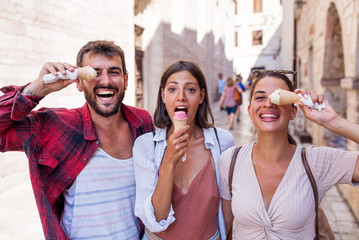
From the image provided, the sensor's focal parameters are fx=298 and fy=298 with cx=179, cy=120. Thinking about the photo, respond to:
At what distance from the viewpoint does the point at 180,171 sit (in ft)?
A: 6.44

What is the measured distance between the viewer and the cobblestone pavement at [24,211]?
3.78 meters

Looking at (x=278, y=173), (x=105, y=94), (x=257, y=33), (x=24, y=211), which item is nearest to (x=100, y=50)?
(x=105, y=94)

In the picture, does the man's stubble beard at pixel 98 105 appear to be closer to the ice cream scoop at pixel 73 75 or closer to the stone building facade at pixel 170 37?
the ice cream scoop at pixel 73 75

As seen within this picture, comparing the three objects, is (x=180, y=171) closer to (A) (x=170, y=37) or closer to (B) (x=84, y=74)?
(B) (x=84, y=74)

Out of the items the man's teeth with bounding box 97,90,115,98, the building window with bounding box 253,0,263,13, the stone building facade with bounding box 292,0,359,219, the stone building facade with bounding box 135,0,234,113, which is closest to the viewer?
the man's teeth with bounding box 97,90,115,98

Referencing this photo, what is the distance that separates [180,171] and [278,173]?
0.62 metres

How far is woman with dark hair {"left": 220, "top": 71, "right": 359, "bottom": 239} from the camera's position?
1.69m

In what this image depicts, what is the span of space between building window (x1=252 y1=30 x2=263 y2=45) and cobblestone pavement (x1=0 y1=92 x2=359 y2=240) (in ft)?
102

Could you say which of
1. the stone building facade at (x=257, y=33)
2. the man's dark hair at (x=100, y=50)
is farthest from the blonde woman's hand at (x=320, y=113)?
the stone building facade at (x=257, y=33)

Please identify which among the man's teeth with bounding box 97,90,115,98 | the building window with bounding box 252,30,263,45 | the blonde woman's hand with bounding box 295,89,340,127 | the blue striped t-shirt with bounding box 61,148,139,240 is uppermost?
the building window with bounding box 252,30,263,45

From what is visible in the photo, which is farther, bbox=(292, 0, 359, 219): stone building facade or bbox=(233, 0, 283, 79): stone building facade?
bbox=(233, 0, 283, 79): stone building facade

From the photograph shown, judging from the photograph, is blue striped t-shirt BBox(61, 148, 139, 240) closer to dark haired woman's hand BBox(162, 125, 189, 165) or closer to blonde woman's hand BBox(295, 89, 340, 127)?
dark haired woman's hand BBox(162, 125, 189, 165)

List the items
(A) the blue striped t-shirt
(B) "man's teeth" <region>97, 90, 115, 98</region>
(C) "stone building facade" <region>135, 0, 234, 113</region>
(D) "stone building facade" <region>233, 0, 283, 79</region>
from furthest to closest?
(D) "stone building facade" <region>233, 0, 283, 79</region> < (C) "stone building facade" <region>135, 0, 234, 113</region> < (B) "man's teeth" <region>97, 90, 115, 98</region> < (A) the blue striped t-shirt

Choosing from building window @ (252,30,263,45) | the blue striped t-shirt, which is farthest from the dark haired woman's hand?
building window @ (252,30,263,45)
